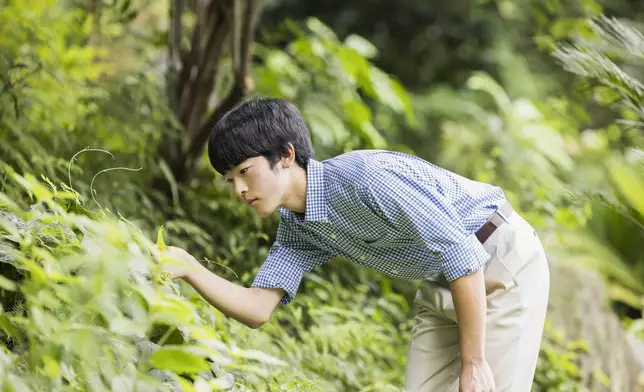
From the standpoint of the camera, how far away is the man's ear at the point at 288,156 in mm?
2311

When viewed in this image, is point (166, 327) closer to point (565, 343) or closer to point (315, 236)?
point (315, 236)

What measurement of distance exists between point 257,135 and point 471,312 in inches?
28.7

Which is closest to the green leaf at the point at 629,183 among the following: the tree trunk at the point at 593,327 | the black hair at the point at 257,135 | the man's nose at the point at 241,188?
the tree trunk at the point at 593,327

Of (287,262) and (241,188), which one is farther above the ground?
(241,188)

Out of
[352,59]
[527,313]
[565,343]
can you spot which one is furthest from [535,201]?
[527,313]

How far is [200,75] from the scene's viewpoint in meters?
4.37

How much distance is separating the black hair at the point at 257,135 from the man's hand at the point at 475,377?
71cm

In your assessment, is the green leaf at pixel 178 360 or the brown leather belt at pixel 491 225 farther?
the brown leather belt at pixel 491 225

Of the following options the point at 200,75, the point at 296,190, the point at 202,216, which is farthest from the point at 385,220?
the point at 200,75

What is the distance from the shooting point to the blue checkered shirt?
7.18ft

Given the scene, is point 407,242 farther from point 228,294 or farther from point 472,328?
point 228,294

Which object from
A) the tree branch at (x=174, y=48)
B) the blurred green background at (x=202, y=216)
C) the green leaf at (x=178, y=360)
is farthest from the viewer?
the tree branch at (x=174, y=48)

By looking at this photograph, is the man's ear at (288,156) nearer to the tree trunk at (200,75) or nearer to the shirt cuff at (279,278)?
the shirt cuff at (279,278)

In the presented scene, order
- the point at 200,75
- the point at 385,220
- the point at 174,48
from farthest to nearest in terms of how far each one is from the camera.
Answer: the point at 174,48, the point at 200,75, the point at 385,220
